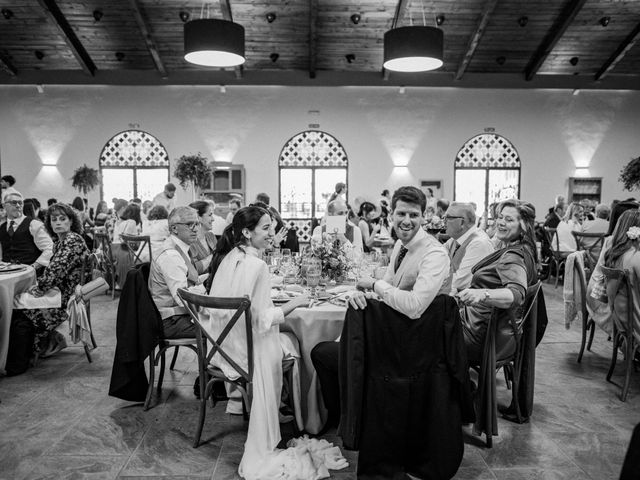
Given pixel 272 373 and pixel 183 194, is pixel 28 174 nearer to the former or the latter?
pixel 183 194

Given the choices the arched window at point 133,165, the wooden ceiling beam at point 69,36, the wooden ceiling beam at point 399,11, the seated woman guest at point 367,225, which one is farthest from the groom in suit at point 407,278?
the arched window at point 133,165

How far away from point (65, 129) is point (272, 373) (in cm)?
1181

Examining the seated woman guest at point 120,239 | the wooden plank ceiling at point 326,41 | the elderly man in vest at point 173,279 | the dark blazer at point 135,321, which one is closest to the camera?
the dark blazer at point 135,321

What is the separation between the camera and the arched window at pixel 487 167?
1295 cm

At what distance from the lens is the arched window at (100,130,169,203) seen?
12617mm

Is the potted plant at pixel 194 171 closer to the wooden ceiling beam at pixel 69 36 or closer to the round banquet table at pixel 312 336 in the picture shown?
the wooden ceiling beam at pixel 69 36

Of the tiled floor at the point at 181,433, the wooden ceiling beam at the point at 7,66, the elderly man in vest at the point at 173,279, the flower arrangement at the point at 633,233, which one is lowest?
the tiled floor at the point at 181,433

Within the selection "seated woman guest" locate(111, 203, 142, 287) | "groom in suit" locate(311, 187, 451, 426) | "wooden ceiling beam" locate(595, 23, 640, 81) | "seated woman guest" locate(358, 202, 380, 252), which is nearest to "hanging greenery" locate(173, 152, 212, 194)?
"seated woman guest" locate(111, 203, 142, 287)

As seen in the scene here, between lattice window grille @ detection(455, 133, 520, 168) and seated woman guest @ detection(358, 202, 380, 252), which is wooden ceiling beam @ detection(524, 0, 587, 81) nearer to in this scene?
lattice window grille @ detection(455, 133, 520, 168)

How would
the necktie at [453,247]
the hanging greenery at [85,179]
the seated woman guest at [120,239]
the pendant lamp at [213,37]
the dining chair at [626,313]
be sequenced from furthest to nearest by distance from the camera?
the hanging greenery at [85,179] → the seated woman guest at [120,239] → the pendant lamp at [213,37] → the necktie at [453,247] → the dining chair at [626,313]

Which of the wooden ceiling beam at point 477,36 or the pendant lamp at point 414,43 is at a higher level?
the wooden ceiling beam at point 477,36

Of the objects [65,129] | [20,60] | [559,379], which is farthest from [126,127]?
[559,379]

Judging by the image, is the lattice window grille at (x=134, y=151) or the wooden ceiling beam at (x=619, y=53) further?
the lattice window grille at (x=134, y=151)

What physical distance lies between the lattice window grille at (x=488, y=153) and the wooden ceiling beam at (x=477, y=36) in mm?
1826
